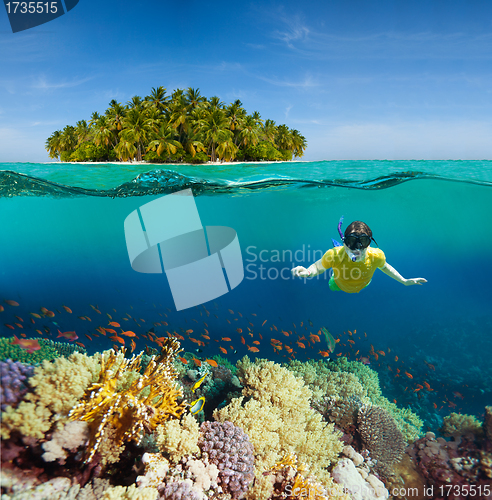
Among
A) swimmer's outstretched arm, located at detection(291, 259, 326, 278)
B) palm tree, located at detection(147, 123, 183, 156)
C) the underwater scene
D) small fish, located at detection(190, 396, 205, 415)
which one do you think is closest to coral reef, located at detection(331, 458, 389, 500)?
the underwater scene

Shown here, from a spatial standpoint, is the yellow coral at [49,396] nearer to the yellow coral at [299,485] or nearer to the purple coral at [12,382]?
the purple coral at [12,382]

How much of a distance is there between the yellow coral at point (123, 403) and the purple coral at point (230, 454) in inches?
21.8

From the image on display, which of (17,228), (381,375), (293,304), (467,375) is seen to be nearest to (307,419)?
(381,375)

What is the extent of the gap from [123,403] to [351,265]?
10.5 ft

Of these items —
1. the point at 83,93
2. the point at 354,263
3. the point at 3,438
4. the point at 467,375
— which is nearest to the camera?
the point at 3,438

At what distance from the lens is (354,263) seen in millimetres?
3744

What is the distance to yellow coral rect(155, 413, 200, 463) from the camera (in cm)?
336

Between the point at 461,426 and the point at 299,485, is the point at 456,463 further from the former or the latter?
the point at 299,485

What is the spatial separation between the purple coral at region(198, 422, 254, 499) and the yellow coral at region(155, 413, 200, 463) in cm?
20

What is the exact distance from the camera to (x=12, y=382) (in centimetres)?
273

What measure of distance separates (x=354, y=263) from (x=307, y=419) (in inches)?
115

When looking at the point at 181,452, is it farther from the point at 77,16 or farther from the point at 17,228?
the point at 17,228

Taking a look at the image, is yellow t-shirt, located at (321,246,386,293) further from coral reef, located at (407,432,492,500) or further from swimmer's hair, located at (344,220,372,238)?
coral reef, located at (407,432,492,500)

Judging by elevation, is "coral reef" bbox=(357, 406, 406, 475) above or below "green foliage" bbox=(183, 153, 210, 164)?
below
